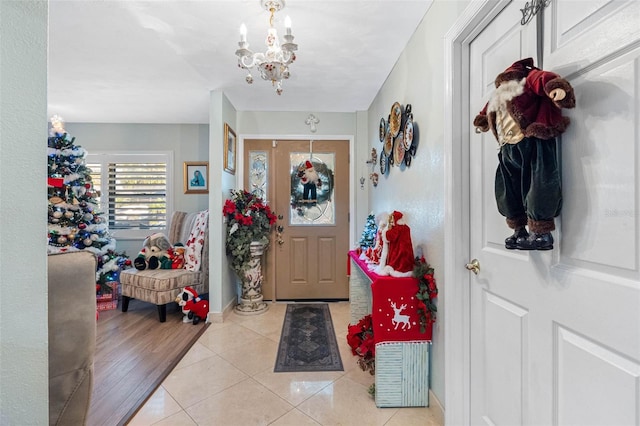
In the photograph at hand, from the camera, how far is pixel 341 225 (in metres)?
3.72

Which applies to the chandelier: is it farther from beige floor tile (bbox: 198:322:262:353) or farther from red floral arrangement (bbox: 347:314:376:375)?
beige floor tile (bbox: 198:322:262:353)

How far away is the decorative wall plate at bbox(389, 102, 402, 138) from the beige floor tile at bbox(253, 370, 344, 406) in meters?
1.84

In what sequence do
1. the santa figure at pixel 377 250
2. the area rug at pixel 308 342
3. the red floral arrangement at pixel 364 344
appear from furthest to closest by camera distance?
the area rug at pixel 308 342 → the red floral arrangement at pixel 364 344 → the santa figure at pixel 377 250

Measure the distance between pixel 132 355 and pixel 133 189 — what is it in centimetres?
261

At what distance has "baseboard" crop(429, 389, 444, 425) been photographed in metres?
1.57

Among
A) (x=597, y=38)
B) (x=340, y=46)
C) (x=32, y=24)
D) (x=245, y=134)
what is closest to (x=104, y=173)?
(x=245, y=134)

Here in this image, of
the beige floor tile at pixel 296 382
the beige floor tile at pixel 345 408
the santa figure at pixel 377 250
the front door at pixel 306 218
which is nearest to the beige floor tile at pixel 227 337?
the beige floor tile at pixel 296 382

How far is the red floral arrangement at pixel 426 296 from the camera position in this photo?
1.65 metres

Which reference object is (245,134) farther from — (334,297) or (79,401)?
(79,401)

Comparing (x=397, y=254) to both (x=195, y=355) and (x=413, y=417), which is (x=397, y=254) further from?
(x=195, y=355)

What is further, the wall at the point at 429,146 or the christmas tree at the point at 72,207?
the christmas tree at the point at 72,207

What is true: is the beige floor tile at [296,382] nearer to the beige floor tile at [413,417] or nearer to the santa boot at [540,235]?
the beige floor tile at [413,417]

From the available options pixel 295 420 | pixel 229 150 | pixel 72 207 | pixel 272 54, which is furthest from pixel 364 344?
pixel 72 207

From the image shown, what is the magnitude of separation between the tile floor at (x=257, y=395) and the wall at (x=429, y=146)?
46 cm
